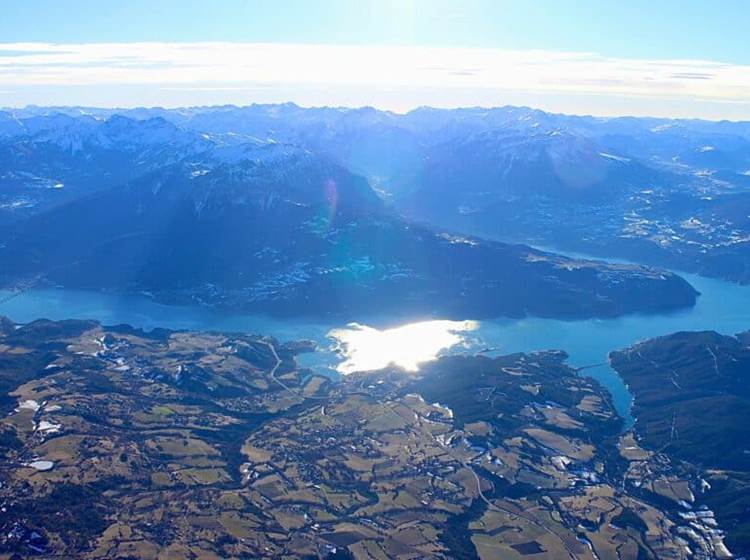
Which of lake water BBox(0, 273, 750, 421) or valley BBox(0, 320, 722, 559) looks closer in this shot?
valley BBox(0, 320, 722, 559)

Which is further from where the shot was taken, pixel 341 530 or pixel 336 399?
pixel 336 399

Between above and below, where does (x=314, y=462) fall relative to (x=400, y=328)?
above

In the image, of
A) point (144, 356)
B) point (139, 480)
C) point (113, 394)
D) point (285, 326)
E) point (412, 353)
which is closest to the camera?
point (139, 480)

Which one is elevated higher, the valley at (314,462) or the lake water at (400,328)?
the valley at (314,462)

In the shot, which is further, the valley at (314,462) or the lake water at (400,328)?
the lake water at (400,328)

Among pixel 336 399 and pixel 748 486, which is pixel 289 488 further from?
pixel 748 486

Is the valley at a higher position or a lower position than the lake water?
higher

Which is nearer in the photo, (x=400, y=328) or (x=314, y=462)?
(x=314, y=462)

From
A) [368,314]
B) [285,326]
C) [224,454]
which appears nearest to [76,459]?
[224,454]
